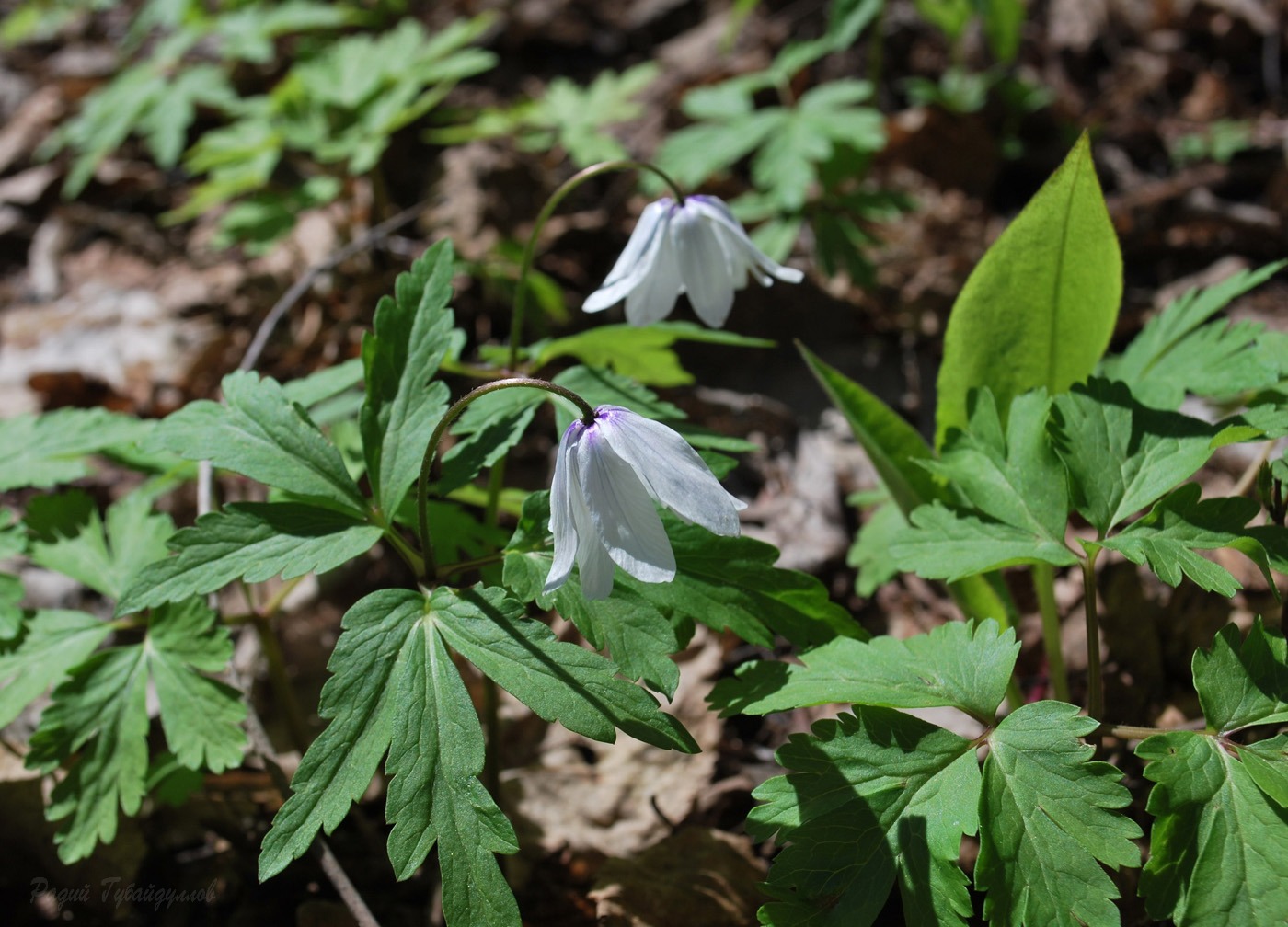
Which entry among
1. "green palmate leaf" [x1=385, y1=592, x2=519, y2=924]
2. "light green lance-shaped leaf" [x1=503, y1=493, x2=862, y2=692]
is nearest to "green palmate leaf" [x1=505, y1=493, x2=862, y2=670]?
"light green lance-shaped leaf" [x1=503, y1=493, x2=862, y2=692]

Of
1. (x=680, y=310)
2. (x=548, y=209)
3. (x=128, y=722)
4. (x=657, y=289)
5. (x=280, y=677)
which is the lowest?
(x=280, y=677)

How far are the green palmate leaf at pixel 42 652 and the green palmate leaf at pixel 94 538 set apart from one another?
91 millimetres

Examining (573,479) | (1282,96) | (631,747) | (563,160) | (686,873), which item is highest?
(573,479)

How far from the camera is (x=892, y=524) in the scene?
2.18 meters

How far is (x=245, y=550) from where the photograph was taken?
1.51 m

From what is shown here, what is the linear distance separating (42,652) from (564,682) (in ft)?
3.66

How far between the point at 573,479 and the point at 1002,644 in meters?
0.69

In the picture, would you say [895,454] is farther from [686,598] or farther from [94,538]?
[94,538]

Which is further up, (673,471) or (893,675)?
(673,471)

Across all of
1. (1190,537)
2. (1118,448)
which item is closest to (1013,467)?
(1118,448)

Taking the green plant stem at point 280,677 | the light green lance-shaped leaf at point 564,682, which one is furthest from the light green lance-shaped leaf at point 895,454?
the green plant stem at point 280,677

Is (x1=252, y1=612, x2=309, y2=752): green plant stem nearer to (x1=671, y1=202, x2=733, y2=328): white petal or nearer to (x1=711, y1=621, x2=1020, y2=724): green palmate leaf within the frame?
(x1=711, y1=621, x2=1020, y2=724): green palmate leaf

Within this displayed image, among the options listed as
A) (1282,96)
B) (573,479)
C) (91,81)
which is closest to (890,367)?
(573,479)

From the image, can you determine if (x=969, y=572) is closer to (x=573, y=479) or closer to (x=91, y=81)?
(x=573, y=479)
